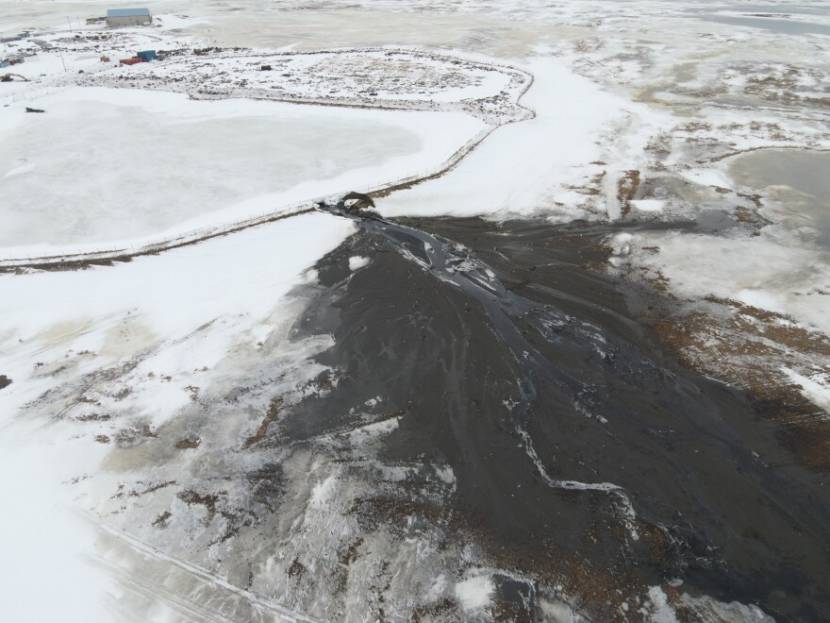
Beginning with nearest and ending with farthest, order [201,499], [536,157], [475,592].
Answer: [475,592]
[201,499]
[536,157]

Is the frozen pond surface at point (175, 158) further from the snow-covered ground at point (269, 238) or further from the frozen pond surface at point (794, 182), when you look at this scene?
the frozen pond surface at point (794, 182)

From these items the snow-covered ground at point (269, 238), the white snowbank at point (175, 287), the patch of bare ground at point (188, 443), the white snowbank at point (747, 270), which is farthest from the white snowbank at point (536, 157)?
the patch of bare ground at point (188, 443)

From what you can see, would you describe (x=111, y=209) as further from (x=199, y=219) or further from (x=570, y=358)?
(x=570, y=358)

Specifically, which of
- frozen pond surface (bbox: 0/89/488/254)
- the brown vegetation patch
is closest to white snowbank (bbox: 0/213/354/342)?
frozen pond surface (bbox: 0/89/488/254)

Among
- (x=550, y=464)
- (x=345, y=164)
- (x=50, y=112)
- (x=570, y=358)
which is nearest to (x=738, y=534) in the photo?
(x=550, y=464)

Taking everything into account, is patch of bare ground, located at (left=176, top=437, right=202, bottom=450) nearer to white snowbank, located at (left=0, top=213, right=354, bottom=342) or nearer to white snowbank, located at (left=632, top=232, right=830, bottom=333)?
white snowbank, located at (left=0, top=213, right=354, bottom=342)

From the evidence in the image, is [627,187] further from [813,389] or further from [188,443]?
[188,443]

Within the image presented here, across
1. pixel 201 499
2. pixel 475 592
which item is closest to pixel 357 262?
pixel 201 499
